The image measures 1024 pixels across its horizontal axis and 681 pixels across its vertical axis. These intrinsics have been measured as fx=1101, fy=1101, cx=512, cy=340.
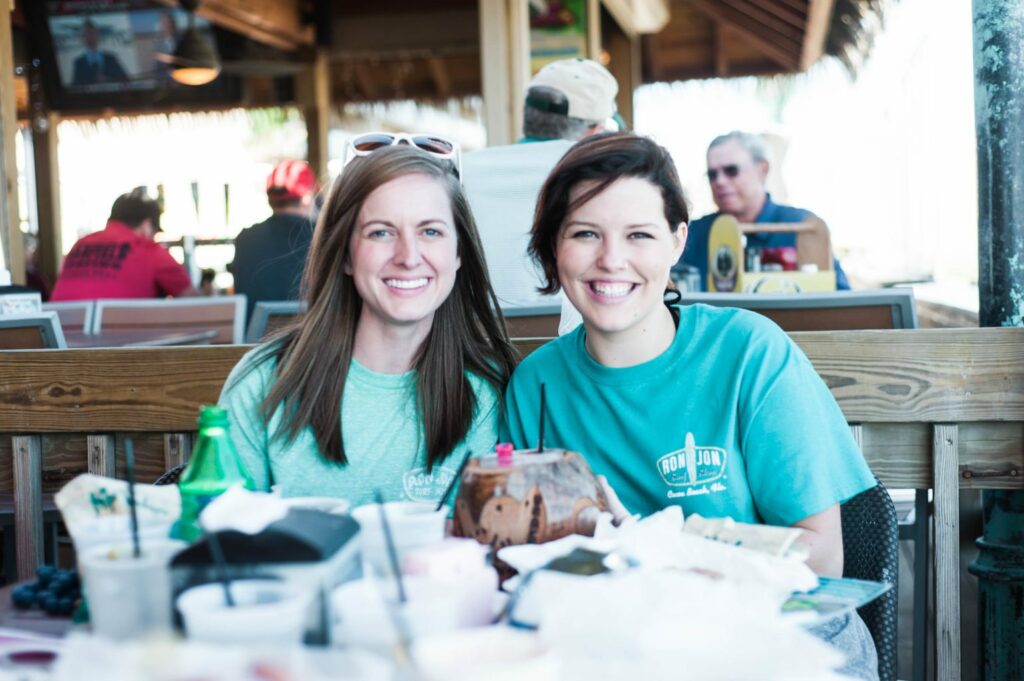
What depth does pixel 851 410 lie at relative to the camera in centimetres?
222

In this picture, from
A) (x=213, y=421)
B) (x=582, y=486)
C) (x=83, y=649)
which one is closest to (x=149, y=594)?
(x=83, y=649)

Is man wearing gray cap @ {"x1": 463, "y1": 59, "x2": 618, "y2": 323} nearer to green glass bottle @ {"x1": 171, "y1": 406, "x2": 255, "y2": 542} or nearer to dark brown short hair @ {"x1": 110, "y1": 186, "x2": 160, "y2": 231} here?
green glass bottle @ {"x1": 171, "y1": 406, "x2": 255, "y2": 542}

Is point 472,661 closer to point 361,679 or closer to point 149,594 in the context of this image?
point 361,679

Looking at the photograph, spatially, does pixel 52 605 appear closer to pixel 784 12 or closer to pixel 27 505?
pixel 27 505

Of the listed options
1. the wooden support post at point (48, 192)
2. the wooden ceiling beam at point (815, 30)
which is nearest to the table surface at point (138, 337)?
the wooden support post at point (48, 192)

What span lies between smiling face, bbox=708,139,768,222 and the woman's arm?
10.7 ft

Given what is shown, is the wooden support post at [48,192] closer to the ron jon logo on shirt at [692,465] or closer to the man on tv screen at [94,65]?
the man on tv screen at [94,65]

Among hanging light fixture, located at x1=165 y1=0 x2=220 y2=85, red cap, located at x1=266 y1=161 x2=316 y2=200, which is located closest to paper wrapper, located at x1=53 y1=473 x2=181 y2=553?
red cap, located at x1=266 y1=161 x2=316 y2=200

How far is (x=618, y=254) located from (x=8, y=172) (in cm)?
401

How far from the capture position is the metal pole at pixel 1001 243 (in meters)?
2.28

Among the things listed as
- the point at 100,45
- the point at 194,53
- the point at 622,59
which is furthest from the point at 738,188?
the point at 622,59

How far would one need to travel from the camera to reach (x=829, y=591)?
1200 mm

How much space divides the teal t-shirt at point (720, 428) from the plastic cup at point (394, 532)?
1.76ft

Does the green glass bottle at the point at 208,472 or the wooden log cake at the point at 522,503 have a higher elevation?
the green glass bottle at the point at 208,472
